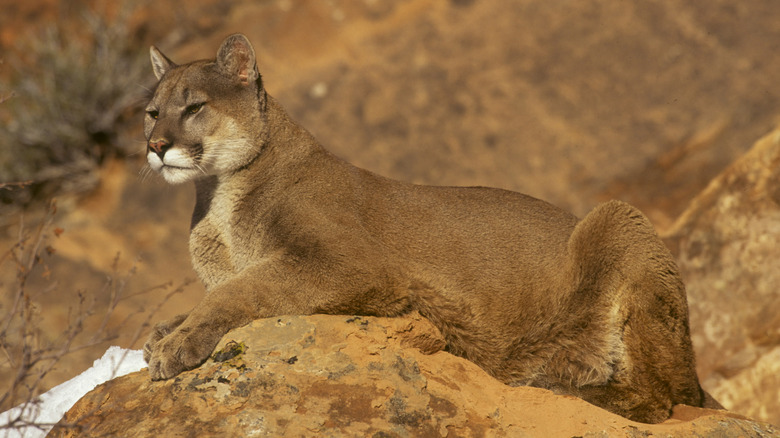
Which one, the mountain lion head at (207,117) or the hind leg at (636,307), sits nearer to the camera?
the hind leg at (636,307)

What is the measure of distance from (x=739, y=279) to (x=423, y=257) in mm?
4855

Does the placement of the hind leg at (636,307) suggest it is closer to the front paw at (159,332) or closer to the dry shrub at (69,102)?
the front paw at (159,332)

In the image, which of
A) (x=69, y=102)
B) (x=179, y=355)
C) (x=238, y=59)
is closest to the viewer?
(x=179, y=355)

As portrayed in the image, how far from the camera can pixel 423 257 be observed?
16.4 ft

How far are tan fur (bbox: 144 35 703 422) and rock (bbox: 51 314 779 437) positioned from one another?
0.27m

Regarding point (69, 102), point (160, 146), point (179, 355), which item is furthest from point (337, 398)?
point (69, 102)

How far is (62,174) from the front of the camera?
1146cm

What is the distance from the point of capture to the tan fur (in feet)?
15.4

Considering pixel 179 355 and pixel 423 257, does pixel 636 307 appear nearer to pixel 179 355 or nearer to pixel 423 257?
pixel 423 257

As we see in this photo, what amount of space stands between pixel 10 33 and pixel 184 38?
2.68 meters

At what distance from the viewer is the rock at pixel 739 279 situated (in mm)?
7930

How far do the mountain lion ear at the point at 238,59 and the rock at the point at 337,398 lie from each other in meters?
2.00

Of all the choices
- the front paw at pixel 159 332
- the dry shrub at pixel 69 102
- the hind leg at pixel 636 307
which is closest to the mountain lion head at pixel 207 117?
the front paw at pixel 159 332

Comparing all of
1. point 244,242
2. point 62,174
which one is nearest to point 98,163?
point 62,174
